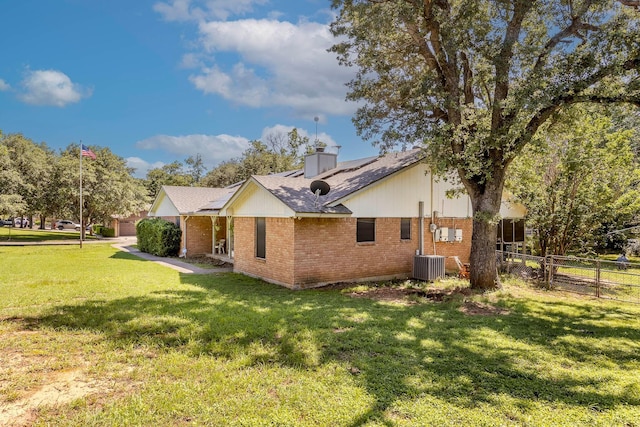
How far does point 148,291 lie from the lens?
10297mm

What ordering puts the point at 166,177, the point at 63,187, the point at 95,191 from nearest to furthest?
the point at 63,187 → the point at 95,191 → the point at 166,177

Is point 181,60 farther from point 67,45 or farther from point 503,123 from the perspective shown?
point 503,123

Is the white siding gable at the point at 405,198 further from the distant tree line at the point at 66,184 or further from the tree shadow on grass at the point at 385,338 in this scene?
the distant tree line at the point at 66,184

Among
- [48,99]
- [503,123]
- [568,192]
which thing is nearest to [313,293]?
[503,123]

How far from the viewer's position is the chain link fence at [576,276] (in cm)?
1132

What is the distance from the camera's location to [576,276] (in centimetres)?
1562

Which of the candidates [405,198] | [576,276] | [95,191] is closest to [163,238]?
[405,198]

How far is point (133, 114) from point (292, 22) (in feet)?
78.6

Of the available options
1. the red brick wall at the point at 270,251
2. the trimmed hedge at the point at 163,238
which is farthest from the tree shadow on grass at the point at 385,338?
the trimmed hedge at the point at 163,238

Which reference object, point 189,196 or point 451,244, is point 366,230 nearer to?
point 451,244

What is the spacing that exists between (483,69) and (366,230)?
6256mm

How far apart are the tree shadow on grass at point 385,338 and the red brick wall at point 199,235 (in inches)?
440

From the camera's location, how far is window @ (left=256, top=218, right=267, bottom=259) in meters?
13.4

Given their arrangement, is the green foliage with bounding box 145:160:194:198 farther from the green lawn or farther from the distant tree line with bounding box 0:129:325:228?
the green lawn
